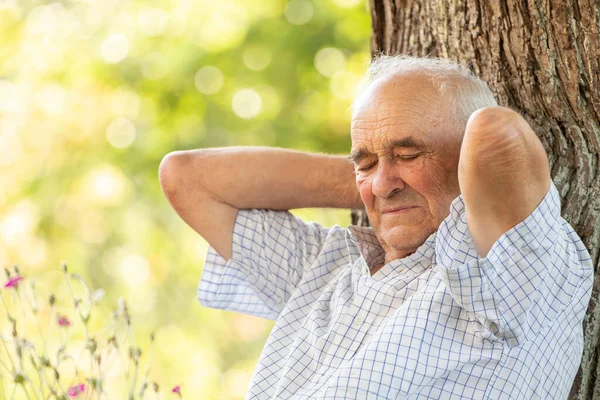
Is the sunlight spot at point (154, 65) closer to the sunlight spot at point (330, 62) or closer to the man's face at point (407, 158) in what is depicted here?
the sunlight spot at point (330, 62)

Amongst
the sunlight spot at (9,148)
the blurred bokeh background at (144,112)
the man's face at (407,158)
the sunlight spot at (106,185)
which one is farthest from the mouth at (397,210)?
the sunlight spot at (9,148)

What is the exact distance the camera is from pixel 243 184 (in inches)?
79.5

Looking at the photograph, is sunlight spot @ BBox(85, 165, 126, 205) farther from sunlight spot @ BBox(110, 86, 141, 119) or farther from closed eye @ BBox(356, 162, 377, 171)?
closed eye @ BBox(356, 162, 377, 171)

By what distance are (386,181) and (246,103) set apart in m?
3.68

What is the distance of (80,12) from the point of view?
5.07 m

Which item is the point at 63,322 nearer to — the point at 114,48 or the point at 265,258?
the point at 265,258

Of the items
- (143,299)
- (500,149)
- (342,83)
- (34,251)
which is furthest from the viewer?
(143,299)

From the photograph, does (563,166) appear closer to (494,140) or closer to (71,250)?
(494,140)

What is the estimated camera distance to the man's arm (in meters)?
2.02

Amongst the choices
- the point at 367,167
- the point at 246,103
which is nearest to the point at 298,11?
the point at 246,103

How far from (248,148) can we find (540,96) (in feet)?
2.52

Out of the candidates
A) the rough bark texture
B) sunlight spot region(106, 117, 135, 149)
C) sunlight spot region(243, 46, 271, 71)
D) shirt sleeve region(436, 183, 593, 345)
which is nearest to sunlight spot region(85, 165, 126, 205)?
sunlight spot region(106, 117, 135, 149)

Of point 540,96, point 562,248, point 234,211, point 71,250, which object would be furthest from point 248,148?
point 71,250

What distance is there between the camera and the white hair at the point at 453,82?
1.64 meters
